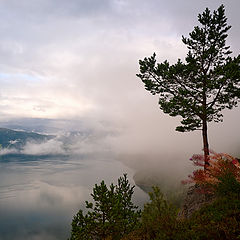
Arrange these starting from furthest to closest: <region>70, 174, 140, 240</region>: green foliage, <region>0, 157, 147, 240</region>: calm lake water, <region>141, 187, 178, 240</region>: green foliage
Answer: <region>0, 157, 147, 240</region>: calm lake water
<region>70, 174, 140, 240</region>: green foliage
<region>141, 187, 178, 240</region>: green foliage

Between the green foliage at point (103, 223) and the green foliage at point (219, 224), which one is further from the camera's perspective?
the green foliage at point (103, 223)

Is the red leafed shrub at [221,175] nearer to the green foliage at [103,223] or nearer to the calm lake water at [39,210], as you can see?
the green foliage at [103,223]

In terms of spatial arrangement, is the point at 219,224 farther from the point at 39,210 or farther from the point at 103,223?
the point at 39,210

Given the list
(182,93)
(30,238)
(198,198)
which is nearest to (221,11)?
(182,93)

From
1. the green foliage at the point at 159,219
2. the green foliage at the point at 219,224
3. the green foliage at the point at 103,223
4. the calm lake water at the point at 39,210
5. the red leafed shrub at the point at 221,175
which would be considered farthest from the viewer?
the calm lake water at the point at 39,210

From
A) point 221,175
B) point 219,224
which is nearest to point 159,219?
point 219,224

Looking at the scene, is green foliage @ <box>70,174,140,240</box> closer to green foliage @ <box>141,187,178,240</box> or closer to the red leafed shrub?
the red leafed shrub

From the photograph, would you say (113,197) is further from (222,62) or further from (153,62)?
(222,62)

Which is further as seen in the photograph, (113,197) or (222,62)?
(222,62)

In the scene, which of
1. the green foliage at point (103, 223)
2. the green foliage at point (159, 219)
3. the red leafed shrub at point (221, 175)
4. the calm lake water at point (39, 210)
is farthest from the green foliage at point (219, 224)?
the calm lake water at point (39, 210)

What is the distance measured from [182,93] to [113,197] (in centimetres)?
1037

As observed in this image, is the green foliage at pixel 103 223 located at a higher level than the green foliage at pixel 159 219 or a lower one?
lower

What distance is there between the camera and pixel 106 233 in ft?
48.5

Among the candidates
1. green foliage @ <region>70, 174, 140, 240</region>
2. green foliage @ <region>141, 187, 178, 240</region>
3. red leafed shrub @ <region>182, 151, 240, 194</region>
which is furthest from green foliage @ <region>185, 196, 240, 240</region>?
green foliage @ <region>70, 174, 140, 240</region>
